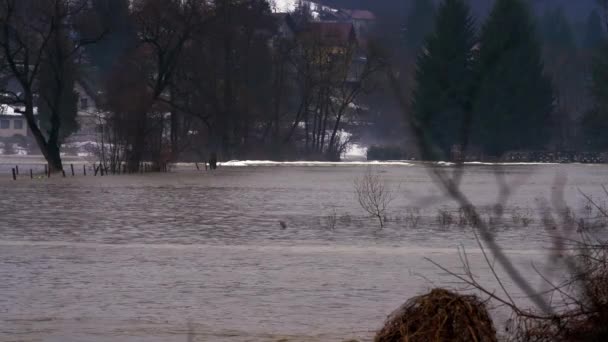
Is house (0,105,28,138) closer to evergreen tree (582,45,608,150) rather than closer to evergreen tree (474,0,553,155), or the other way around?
evergreen tree (474,0,553,155)

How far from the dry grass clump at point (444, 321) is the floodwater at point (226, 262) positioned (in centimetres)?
88

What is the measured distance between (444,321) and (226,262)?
468 inches

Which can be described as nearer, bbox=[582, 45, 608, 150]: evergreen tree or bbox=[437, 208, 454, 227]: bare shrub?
bbox=[437, 208, 454, 227]: bare shrub

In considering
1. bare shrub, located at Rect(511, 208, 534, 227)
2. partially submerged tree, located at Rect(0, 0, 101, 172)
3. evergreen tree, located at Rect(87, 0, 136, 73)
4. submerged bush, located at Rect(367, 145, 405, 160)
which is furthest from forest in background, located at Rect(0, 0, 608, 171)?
bare shrub, located at Rect(511, 208, 534, 227)

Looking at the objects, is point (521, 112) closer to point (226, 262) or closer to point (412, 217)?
point (412, 217)

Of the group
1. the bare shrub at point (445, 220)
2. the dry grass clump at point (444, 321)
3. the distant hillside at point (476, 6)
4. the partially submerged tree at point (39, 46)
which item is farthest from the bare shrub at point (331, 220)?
the partially submerged tree at point (39, 46)

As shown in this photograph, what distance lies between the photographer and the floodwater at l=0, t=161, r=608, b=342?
Answer: 1327 centimetres

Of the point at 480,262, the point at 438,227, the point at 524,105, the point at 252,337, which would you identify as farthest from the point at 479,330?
the point at 524,105

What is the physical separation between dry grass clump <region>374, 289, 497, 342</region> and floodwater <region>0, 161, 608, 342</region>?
88 centimetres

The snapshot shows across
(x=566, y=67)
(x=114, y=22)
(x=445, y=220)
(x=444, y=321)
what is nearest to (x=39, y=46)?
(x=114, y=22)

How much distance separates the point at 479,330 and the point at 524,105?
75.4 metres

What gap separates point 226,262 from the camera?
65.1 ft

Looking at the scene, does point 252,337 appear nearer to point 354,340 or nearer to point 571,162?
point 354,340

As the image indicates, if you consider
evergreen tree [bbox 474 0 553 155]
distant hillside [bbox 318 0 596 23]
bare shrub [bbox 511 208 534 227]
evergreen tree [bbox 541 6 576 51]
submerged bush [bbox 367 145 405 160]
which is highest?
evergreen tree [bbox 541 6 576 51]
